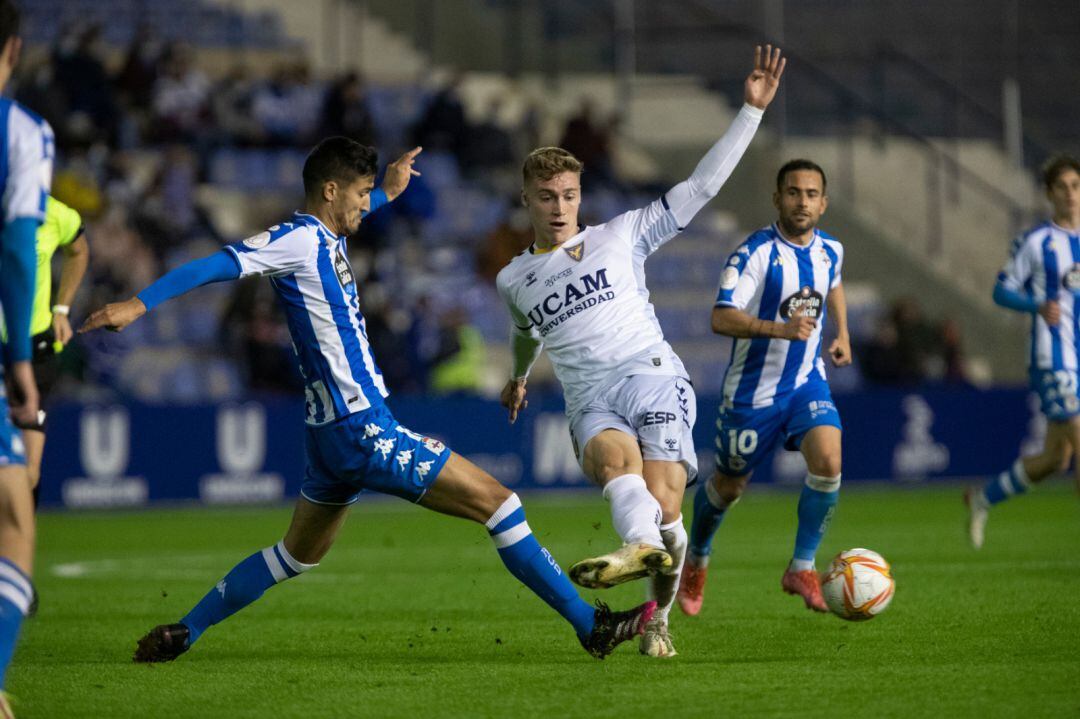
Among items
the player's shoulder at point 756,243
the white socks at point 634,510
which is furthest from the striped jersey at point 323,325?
the player's shoulder at point 756,243

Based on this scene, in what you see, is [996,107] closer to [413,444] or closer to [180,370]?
[180,370]

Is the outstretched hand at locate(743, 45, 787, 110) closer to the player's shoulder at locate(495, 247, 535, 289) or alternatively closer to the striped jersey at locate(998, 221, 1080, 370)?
the player's shoulder at locate(495, 247, 535, 289)

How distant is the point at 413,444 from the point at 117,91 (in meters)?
15.6

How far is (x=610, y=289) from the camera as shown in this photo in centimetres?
734

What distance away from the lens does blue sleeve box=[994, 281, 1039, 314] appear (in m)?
10.8

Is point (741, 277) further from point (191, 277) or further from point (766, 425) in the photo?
point (191, 277)

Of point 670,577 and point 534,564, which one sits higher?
point 534,564

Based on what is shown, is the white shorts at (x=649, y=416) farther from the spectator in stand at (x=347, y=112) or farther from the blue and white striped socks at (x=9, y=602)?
the spectator in stand at (x=347, y=112)

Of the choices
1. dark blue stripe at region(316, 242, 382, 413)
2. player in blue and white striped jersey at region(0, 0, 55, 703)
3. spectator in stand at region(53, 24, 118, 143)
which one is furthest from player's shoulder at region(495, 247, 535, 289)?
spectator in stand at region(53, 24, 118, 143)

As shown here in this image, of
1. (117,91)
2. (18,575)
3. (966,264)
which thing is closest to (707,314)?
(966,264)

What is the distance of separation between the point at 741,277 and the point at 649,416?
1.68m

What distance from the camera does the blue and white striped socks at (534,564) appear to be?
22.3 feet

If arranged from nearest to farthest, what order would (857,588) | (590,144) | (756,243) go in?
(857,588)
(756,243)
(590,144)

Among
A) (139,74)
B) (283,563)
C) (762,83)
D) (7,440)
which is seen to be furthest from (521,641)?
(139,74)
